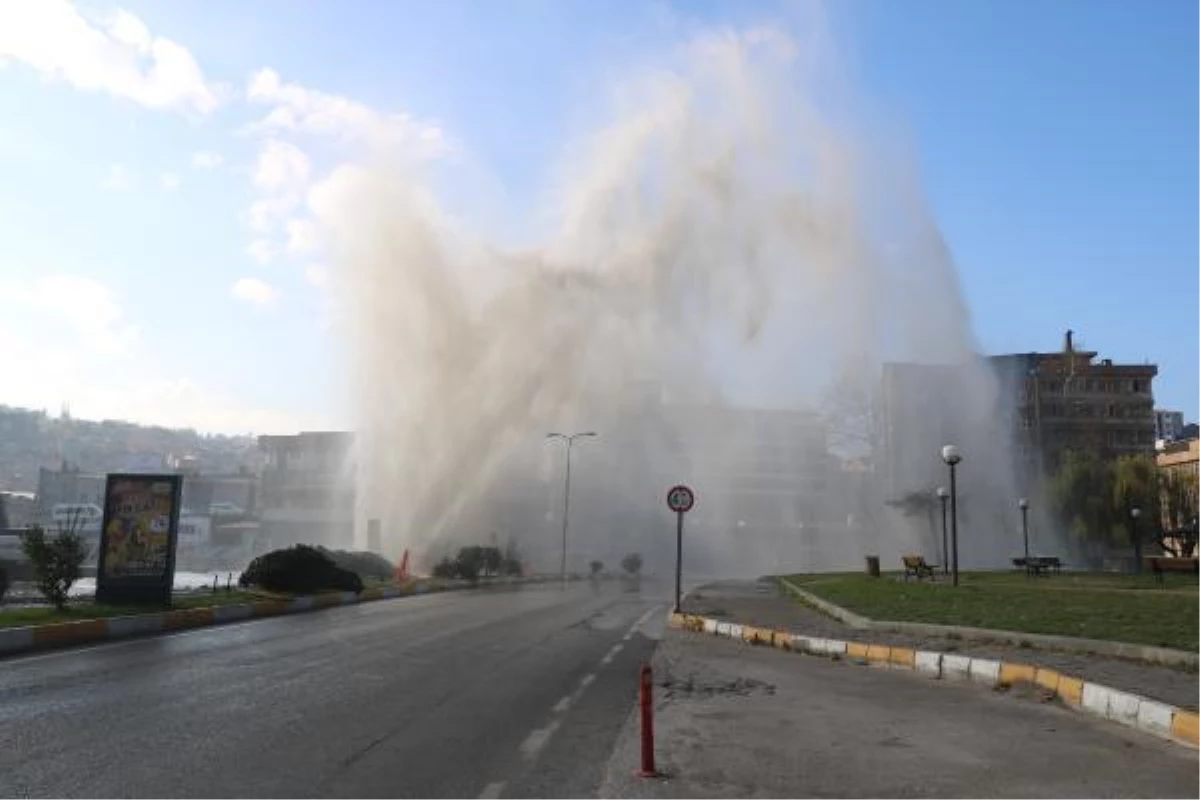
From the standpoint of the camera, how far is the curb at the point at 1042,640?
1135 centimetres

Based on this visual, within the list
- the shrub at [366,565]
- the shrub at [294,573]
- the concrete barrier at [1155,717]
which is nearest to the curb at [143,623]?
the shrub at [294,573]

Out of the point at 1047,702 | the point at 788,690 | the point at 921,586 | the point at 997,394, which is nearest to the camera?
the point at 1047,702

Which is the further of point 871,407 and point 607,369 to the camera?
point 871,407

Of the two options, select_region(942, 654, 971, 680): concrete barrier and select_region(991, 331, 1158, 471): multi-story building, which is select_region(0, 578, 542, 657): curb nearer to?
select_region(942, 654, 971, 680): concrete barrier

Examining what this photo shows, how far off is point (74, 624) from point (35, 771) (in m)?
10.3

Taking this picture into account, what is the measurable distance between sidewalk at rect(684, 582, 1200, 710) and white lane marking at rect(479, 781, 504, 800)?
6.23 metres

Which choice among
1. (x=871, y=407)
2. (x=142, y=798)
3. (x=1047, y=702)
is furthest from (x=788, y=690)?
(x=871, y=407)

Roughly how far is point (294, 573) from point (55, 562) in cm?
932

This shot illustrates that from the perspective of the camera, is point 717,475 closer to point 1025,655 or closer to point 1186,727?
point 1025,655

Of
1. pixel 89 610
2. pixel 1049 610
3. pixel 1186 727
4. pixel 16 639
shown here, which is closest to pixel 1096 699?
pixel 1186 727

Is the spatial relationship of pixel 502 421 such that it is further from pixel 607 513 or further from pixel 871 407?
pixel 871 407

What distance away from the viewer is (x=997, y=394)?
8181 cm

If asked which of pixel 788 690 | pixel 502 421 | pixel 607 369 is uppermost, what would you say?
pixel 607 369

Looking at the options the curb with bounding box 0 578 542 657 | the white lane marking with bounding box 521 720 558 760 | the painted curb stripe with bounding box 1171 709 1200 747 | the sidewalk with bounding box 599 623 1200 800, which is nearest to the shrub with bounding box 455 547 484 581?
the curb with bounding box 0 578 542 657
